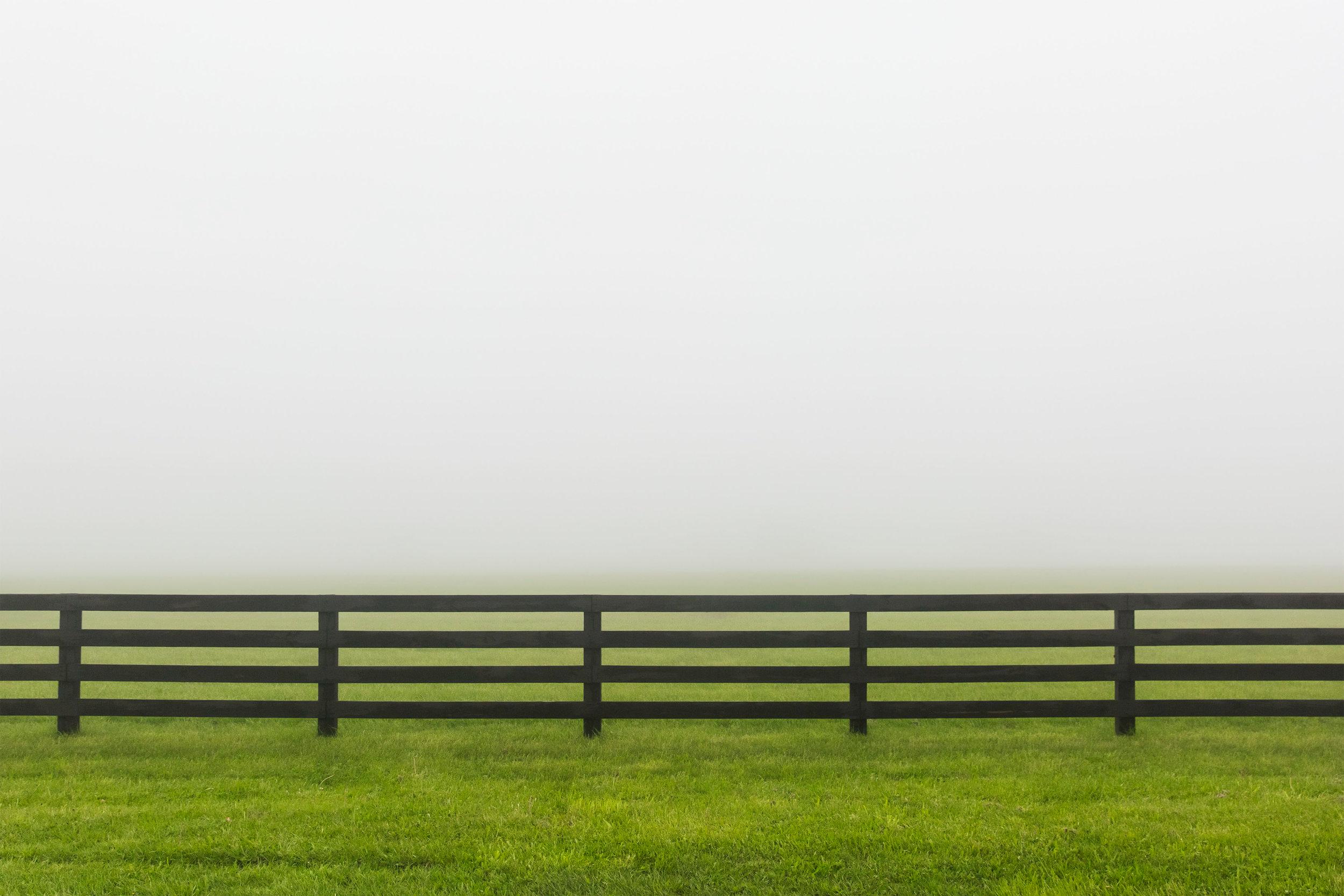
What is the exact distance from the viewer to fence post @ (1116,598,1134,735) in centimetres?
853

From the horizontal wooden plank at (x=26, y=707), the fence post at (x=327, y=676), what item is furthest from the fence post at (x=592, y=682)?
the horizontal wooden plank at (x=26, y=707)

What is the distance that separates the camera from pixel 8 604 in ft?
29.4

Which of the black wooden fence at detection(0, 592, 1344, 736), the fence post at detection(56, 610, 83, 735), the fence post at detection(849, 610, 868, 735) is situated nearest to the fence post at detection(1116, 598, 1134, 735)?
the black wooden fence at detection(0, 592, 1344, 736)

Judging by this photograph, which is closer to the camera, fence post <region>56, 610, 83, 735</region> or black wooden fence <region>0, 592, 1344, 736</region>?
black wooden fence <region>0, 592, 1344, 736</region>

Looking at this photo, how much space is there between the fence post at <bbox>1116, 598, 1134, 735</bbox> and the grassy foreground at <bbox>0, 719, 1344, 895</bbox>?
194 mm

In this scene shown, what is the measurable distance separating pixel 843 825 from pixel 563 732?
3.59 m

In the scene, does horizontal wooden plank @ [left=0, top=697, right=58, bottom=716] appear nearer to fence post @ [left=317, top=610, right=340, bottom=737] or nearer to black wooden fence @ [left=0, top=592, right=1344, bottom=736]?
black wooden fence @ [left=0, top=592, right=1344, bottom=736]

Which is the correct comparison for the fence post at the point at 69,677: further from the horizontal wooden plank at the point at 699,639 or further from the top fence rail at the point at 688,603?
the top fence rail at the point at 688,603

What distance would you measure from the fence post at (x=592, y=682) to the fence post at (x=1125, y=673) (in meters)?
5.01

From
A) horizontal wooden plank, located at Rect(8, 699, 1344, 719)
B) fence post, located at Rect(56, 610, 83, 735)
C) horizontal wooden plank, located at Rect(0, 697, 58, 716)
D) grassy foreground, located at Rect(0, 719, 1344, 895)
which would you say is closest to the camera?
grassy foreground, located at Rect(0, 719, 1344, 895)

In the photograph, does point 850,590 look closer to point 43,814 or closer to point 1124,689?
point 1124,689

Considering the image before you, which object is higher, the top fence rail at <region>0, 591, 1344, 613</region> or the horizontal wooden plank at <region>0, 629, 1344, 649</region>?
the top fence rail at <region>0, 591, 1344, 613</region>

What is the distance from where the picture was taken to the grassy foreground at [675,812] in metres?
5.14

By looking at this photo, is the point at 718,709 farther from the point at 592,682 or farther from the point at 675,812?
the point at 675,812
